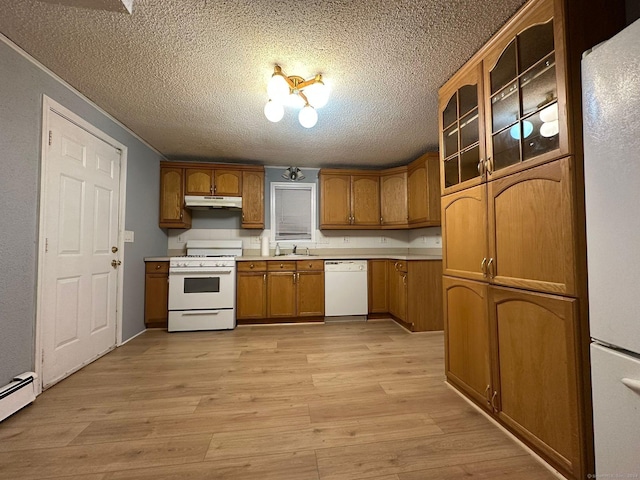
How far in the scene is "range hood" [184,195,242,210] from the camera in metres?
3.55

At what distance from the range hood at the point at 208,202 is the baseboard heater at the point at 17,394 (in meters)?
2.27

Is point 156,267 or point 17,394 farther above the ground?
point 156,267

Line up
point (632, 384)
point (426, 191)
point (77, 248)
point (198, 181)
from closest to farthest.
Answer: point (632, 384)
point (77, 248)
point (426, 191)
point (198, 181)

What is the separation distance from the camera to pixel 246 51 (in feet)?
5.55

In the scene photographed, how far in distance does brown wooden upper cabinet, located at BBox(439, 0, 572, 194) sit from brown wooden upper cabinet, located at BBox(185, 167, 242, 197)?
279cm

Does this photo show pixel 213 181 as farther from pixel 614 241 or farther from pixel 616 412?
pixel 616 412

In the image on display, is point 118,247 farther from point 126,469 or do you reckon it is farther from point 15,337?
point 126,469

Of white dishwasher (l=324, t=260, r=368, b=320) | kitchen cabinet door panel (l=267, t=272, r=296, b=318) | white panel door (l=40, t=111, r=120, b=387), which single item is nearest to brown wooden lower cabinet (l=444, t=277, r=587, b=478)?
white dishwasher (l=324, t=260, r=368, b=320)

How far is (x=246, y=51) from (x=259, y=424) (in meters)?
2.20

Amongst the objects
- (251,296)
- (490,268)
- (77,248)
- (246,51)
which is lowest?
(251,296)

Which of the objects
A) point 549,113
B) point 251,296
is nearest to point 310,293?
point 251,296

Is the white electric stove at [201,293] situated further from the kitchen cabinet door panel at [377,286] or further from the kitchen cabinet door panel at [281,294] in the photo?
the kitchen cabinet door panel at [377,286]

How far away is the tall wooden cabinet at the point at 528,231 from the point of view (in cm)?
108

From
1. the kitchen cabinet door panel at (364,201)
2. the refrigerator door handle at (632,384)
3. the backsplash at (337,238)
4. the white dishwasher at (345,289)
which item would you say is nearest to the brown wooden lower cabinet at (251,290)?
the backsplash at (337,238)
